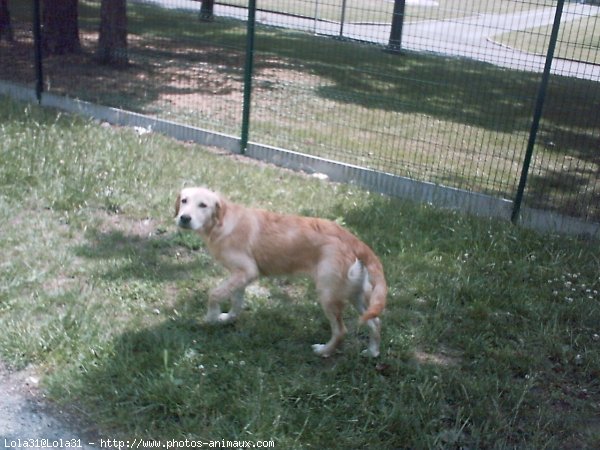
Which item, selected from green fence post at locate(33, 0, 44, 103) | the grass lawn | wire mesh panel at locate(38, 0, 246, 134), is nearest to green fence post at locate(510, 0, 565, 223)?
the grass lawn

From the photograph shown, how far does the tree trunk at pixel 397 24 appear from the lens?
30.6 feet

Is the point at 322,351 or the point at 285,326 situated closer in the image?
the point at 322,351

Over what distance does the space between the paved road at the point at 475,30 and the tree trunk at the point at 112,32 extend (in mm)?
573

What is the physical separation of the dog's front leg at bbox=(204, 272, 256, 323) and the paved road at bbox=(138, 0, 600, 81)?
13.6 feet

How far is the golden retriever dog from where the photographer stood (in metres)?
4.26

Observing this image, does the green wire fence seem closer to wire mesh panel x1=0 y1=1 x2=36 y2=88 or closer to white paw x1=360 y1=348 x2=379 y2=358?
wire mesh panel x1=0 y1=1 x2=36 y2=88

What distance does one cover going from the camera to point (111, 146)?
7.42m

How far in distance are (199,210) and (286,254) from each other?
59 cm

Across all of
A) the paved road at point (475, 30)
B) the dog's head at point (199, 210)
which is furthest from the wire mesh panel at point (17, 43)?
the dog's head at point (199, 210)

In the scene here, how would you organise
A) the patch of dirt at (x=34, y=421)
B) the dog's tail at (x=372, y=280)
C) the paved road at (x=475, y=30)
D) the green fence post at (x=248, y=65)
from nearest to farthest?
the patch of dirt at (x=34, y=421) < the dog's tail at (x=372, y=280) < the paved road at (x=475, y=30) < the green fence post at (x=248, y=65)

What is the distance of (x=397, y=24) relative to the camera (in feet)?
35.0

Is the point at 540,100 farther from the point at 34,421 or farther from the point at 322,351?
the point at 34,421

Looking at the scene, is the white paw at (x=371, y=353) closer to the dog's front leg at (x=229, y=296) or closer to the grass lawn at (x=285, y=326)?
the grass lawn at (x=285, y=326)

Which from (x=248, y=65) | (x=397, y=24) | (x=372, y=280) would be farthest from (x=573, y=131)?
(x=372, y=280)
